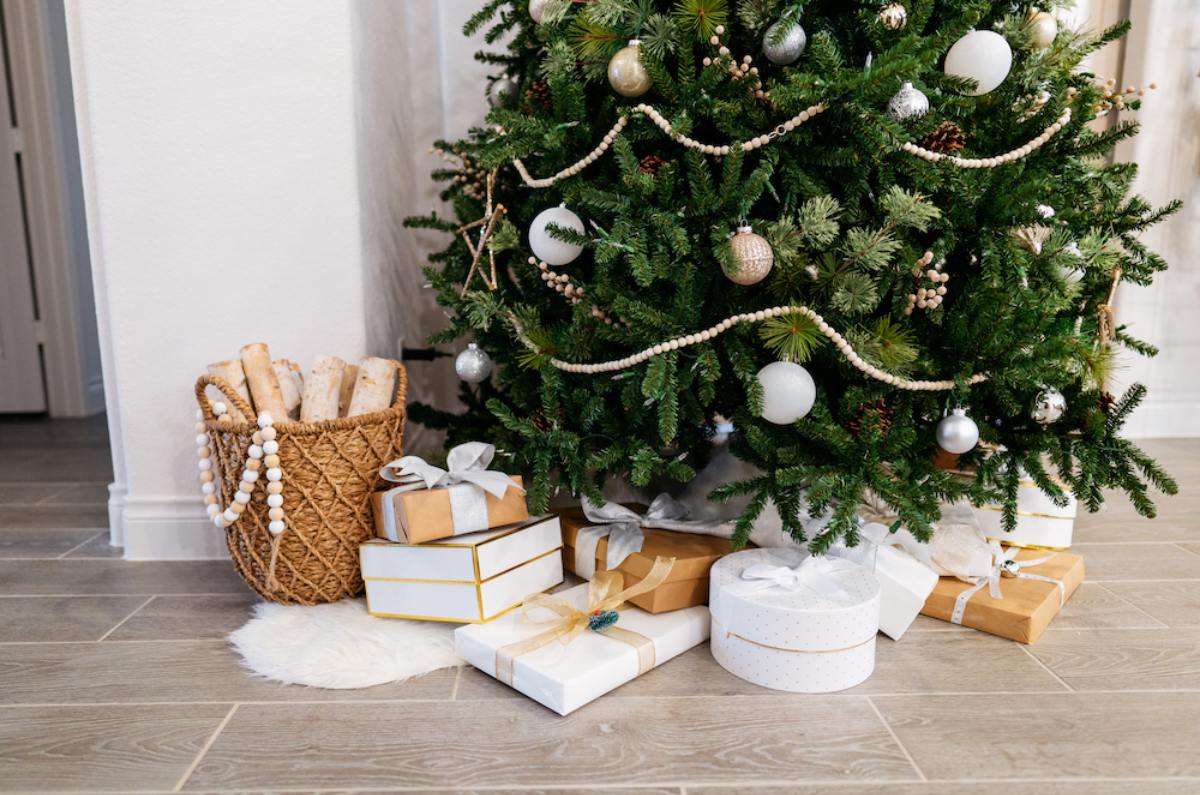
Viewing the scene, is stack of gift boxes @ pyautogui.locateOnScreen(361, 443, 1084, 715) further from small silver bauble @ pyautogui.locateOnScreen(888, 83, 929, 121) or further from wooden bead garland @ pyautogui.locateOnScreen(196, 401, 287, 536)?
small silver bauble @ pyautogui.locateOnScreen(888, 83, 929, 121)

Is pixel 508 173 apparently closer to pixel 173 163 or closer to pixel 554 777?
pixel 173 163

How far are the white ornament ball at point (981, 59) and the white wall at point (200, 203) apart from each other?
3.41 ft

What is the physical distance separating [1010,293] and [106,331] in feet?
5.26

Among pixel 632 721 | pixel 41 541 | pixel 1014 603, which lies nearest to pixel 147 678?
pixel 632 721

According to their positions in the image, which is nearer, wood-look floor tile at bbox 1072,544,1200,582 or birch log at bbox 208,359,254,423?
birch log at bbox 208,359,254,423

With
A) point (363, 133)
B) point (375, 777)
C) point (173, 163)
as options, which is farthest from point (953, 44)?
point (173, 163)

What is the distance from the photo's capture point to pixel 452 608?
3.70 ft

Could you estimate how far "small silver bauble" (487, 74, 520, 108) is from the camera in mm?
1424

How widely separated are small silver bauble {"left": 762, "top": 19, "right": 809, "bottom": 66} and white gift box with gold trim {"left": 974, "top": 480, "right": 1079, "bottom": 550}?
0.86m

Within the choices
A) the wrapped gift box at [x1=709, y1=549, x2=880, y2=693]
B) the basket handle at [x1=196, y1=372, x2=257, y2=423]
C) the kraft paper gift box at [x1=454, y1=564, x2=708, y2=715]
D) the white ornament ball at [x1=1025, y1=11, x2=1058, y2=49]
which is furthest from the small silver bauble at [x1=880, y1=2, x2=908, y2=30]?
the basket handle at [x1=196, y1=372, x2=257, y2=423]

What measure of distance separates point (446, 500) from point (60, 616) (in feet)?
2.27

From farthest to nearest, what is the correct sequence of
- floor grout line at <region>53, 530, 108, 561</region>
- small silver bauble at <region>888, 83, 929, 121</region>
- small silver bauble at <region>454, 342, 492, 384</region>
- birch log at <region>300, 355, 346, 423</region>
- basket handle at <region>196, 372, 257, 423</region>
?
floor grout line at <region>53, 530, 108, 561</region> → small silver bauble at <region>454, 342, 492, 384</region> → birch log at <region>300, 355, 346, 423</region> → basket handle at <region>196, 372, 257, 423</region> → small silver bauble at <region>888, 83, 929, 121</region>

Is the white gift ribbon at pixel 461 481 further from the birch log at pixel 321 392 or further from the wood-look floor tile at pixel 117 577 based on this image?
the wood-look floor tile at pixel 117 577

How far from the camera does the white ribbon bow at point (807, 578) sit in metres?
1.02
